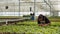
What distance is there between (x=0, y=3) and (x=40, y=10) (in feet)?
16.6

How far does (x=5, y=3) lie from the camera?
24.7 m

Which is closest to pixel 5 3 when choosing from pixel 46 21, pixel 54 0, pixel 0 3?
pixel 0 3

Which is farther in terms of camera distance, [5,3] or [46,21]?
[5,3]

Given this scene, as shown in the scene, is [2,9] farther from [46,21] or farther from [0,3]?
[46,21]

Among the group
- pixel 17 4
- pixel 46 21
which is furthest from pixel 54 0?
pixel 46 21

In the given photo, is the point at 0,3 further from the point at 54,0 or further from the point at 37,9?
the point at 54,0

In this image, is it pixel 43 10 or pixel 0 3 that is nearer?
pixel 43 10

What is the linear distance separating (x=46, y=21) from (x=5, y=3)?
1553 centimetres

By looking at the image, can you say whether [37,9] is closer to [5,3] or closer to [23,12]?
[23,12]

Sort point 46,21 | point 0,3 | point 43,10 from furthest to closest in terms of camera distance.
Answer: point 0,3 → point 43,10 → point 46,21

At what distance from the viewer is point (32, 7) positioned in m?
23.8

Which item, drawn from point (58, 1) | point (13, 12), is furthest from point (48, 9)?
point (13, 12)

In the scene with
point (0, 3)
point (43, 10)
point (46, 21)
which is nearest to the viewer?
point (46, 21)

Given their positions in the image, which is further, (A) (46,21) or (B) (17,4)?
(B) (17,4)
